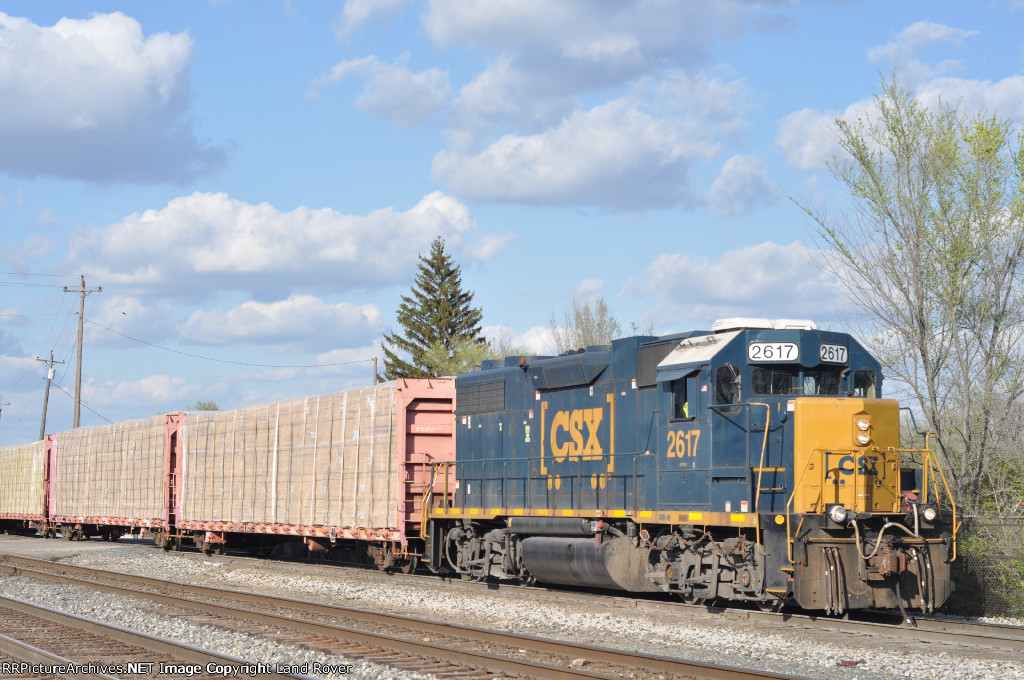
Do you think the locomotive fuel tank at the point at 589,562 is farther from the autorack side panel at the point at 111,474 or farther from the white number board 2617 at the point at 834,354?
the autorack side panel at the point at 111,474

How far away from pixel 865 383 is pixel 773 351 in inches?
58.9

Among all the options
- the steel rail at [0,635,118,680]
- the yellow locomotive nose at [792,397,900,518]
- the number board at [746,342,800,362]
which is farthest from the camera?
the number board at [746,342,800,362]

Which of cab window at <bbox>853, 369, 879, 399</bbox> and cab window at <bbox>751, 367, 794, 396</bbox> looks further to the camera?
cab window at <bbox>853, 369, 879, 399</bbox>

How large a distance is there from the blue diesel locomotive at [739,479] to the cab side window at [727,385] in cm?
1

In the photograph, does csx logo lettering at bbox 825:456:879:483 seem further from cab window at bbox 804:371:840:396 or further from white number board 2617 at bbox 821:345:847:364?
white number board 2617 at bbox 821:345:847:364

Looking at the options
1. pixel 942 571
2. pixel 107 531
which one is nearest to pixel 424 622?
pixel 942 571

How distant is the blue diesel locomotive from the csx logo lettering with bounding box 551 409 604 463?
0.09ft

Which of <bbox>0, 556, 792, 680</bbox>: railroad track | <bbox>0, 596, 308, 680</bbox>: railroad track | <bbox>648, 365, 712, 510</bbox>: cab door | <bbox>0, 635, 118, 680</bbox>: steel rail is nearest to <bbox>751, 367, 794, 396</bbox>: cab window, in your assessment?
<bbox>648, 365, 712, 510</bbox>: cab door

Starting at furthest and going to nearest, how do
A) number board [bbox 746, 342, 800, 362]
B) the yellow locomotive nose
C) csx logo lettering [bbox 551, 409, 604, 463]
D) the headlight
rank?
csx logo lettering [bbox 551, 409, 604, 463]
number board [bbox 746, 342, 800, 362]
the yellow locomotive nose
the headlight

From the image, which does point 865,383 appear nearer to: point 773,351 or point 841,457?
point 841,457

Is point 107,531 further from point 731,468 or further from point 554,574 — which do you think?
point 731,468

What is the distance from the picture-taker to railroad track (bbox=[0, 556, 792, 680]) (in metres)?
9.83

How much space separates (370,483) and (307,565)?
3376mm

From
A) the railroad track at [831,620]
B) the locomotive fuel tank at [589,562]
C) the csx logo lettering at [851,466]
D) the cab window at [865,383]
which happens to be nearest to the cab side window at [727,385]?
the csx logo lettering at [851,466]
